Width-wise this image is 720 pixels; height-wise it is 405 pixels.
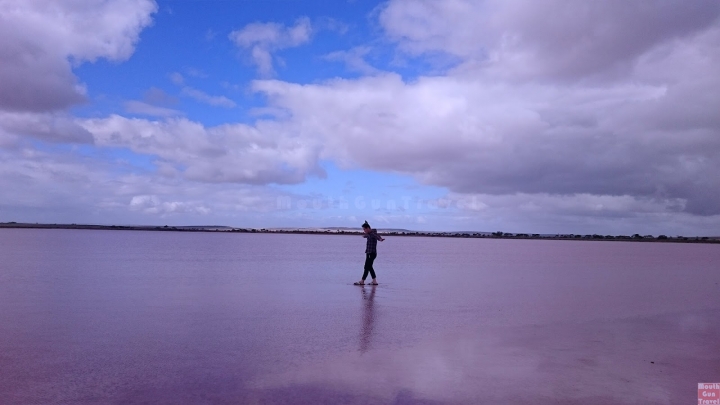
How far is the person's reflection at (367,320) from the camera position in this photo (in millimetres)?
8789

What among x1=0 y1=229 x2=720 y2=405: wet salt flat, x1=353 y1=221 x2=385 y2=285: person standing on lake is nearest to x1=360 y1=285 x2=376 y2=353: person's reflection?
x1=0 y1=229 x2=720 y2=405: wet salt flat

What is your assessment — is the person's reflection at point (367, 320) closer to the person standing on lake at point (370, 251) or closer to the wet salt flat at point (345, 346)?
the wet salt flat at point (345, 346)

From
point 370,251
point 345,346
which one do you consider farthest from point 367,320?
point 370,251

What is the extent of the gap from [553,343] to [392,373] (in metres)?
3.38

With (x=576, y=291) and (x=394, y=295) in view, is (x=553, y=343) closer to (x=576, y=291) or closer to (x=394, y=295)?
(x=394, y=295)

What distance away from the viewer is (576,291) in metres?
17.8

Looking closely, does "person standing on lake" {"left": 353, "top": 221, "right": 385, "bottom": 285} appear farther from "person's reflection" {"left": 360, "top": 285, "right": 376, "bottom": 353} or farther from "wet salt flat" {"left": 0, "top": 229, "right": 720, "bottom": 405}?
"person's reflection" {"left": 360, "top": 285, "right": 376, "bottom": 353}

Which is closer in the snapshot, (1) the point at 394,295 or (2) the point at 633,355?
(2) the point at 633,355

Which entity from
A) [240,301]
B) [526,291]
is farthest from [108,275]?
[526,291]

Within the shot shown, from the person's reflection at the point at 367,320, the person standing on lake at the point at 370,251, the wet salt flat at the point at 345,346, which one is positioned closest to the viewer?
the wet salt flat at the point at 345,346

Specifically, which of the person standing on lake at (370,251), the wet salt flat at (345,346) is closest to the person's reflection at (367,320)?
the wet salt flat at (345,346)

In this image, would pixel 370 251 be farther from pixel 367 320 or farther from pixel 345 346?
pixel 345 346

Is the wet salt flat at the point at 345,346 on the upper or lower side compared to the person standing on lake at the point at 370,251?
lower

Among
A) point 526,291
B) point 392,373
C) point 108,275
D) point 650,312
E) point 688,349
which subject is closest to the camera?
point 392,373
